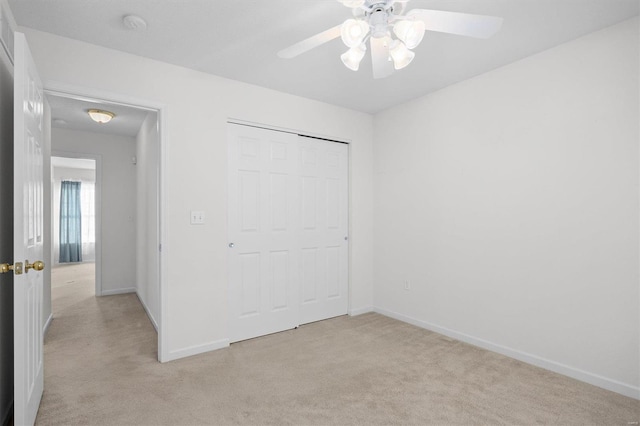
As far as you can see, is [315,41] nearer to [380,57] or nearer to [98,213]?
[380,57]

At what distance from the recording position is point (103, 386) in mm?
2303

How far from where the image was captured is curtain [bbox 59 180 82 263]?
7.77 metres

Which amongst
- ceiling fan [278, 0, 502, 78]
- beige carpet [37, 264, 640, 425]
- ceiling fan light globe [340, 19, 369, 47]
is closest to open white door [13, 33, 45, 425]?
beige carpet [37, 264, 640, 425]

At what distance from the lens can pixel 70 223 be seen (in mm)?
7898

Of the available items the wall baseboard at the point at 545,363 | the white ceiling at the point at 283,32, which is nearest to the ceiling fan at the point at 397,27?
the white ceiling at the point at 283,32

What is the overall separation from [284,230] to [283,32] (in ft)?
6.11

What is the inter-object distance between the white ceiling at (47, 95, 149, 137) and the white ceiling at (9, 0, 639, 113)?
1.26 metres

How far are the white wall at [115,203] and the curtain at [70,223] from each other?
369 centimetres

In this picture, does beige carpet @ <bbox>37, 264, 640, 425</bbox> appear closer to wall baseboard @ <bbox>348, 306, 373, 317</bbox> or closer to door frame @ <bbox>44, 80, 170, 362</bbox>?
door frame @ <bbox>44, 80, 170, 362</bbox>

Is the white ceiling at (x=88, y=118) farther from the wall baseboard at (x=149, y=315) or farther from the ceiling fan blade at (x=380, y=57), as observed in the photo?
the ceiling fan blade at (x=380, y=57)

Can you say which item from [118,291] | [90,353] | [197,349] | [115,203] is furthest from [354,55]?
[118,291]

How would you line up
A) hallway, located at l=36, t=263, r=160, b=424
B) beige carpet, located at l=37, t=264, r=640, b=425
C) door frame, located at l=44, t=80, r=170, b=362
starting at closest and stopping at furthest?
beige carpet, located at l=37, t=264, r=640, b=425, hallway, located at l=36, t=263, r=160, b=424, door frame, located at l=44, t=80, r=170, b=362

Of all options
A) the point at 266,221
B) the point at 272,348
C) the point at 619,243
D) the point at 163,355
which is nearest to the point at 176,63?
the point at 266,221

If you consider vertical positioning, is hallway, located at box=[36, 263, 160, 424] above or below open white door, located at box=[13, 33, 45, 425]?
below
